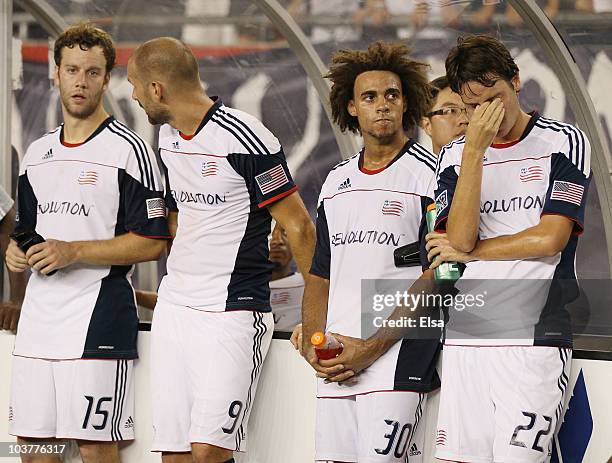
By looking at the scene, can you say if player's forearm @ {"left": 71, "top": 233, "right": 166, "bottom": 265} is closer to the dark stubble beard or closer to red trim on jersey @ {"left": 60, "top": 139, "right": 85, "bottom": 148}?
red trim on jersey @ {"left": 60, "top": 139, "right": 85, "bottom": 148}

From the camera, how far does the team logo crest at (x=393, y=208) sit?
182 inches

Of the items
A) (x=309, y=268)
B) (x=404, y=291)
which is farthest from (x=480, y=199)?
(x=309, y=268)

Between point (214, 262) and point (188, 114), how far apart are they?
640mm

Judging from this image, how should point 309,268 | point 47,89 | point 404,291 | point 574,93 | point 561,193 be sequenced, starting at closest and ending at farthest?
point 561,193 → point 404,291 → point 309,268 → point 574,93 → point 47,89

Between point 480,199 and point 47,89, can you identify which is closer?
point 480,199

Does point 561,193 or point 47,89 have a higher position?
point 47,89

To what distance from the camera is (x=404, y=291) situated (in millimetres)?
4582

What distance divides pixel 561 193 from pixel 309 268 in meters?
1.25

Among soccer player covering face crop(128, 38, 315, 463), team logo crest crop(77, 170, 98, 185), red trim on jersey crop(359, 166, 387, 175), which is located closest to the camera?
red trim on jersey crop(359, 166, 387, 175)

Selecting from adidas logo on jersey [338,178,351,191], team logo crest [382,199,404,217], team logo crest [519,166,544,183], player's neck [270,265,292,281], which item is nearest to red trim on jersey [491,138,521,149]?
team logo crest [519,166,544,183]

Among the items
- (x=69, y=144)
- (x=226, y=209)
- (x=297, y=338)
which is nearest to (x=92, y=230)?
(x=69, y=144)

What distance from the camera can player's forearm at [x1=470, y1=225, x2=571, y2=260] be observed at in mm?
4004

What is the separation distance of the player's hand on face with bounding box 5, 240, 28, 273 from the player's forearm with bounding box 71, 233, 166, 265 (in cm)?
27

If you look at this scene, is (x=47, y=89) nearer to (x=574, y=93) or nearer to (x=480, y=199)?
(x=574, y=93)
